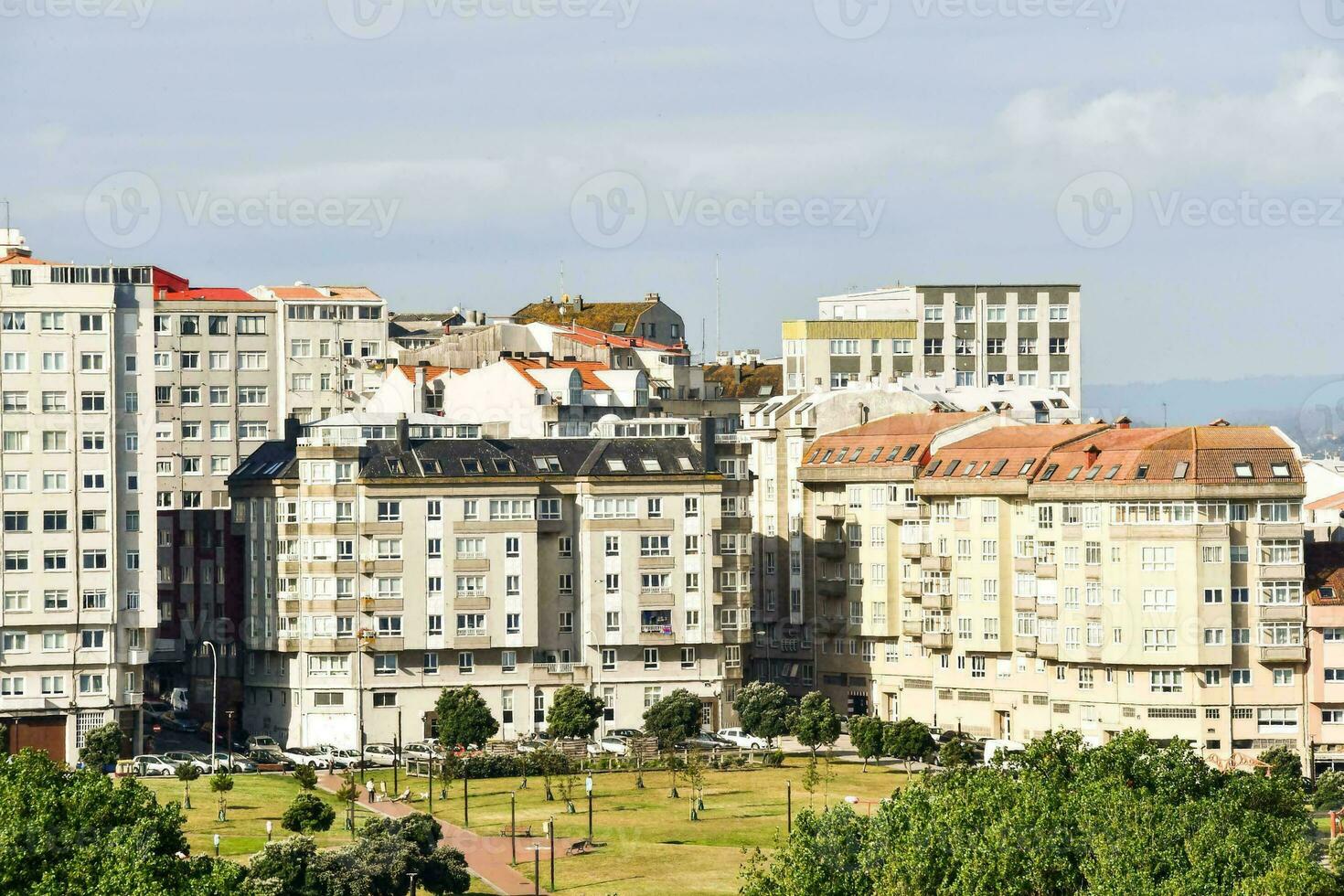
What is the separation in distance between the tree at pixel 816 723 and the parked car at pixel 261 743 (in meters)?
29.2

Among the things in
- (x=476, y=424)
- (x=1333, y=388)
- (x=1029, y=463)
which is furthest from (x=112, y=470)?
(x=1333, y=388)

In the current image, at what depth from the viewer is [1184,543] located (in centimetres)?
18462

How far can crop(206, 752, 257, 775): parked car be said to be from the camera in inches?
7008

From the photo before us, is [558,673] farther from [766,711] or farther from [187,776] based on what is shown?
[187,776]

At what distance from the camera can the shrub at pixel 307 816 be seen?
5856 inches

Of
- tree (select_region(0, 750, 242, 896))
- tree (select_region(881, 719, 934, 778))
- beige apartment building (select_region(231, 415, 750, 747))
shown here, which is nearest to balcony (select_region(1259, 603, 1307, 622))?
tree (select_region(881, 719, 934, 778))

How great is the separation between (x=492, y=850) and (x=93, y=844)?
127 feet

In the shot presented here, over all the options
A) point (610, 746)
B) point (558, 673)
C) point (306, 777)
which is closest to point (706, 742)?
point (610, 746)

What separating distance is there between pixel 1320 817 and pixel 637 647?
45329 mm

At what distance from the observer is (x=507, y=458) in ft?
641

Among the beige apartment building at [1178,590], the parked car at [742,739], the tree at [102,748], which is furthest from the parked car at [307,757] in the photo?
the beige apartment building at [1178,590]

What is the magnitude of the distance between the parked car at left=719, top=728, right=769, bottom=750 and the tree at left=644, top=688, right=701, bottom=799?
2940mm

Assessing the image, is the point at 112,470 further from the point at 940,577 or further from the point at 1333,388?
the point at 1333,388

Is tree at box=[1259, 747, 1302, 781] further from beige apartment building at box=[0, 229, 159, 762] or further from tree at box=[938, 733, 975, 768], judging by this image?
beige apartment building at box=[0, 229, 159, 762]
